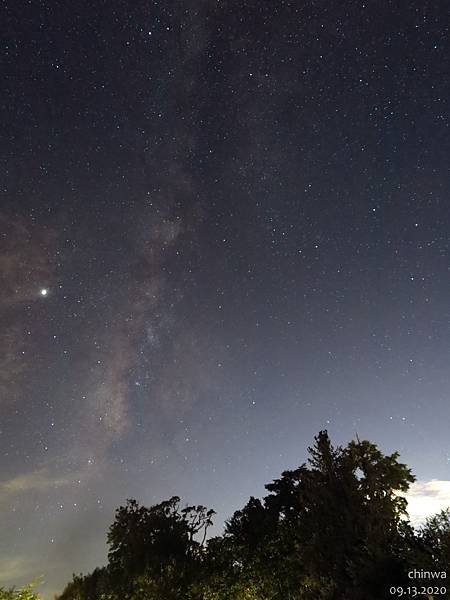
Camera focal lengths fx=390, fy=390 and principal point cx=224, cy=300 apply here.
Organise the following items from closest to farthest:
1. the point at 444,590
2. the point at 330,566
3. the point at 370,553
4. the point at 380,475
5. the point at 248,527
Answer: the point at 444,590, the point at 370,553, the point at 330,566, the point at 380,475, the point at 248,527

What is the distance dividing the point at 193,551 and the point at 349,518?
89.7ft

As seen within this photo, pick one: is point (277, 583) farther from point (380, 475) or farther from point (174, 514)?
point (174, 514)

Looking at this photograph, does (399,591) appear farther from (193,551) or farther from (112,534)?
(112,534)

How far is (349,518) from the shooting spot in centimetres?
2633

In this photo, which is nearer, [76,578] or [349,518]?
[349,518]

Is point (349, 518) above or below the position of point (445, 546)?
above

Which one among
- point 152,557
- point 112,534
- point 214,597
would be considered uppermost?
point 112,534

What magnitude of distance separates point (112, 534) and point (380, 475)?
112 feet

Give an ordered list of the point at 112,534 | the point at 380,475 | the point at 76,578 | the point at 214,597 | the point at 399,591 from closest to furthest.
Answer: the point at 399,591, the point at 380,475, the point at 214,597, the point at 112,534, the point at 76,578

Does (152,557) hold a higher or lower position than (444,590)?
higher

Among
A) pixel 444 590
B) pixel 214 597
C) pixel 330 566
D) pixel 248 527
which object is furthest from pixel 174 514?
pixel 444 590

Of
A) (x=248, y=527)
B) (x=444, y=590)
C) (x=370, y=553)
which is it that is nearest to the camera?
(x=444, y=590)

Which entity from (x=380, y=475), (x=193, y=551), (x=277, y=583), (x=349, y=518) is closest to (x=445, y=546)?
(x=349, y=518)

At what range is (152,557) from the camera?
144ft
